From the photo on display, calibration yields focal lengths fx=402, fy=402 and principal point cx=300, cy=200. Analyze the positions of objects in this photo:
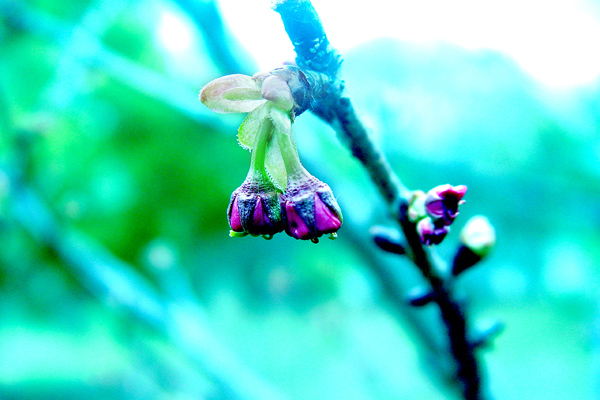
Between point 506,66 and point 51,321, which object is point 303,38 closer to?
Answer: point 506,66

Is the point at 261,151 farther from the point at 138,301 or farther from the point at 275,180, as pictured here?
the point at 138,301

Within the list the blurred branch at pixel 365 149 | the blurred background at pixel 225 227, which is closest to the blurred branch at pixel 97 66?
the blurred background at pixel 225 227

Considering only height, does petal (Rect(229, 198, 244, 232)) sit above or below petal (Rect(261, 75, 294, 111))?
below

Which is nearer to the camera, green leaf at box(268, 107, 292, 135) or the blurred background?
green leaf at box(268, 107, 292, 135)

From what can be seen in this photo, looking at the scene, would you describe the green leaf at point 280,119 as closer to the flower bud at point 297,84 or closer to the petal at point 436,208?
the flower bud at point 297,84

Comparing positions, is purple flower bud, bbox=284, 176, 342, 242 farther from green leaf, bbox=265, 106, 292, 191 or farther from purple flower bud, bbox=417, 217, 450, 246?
purple flower bud, bbox=417, 217, 450, 246

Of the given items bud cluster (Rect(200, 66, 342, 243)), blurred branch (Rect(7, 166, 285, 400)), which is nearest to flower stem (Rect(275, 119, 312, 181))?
bud cluster (Rect(200, 66, 342, 243))
